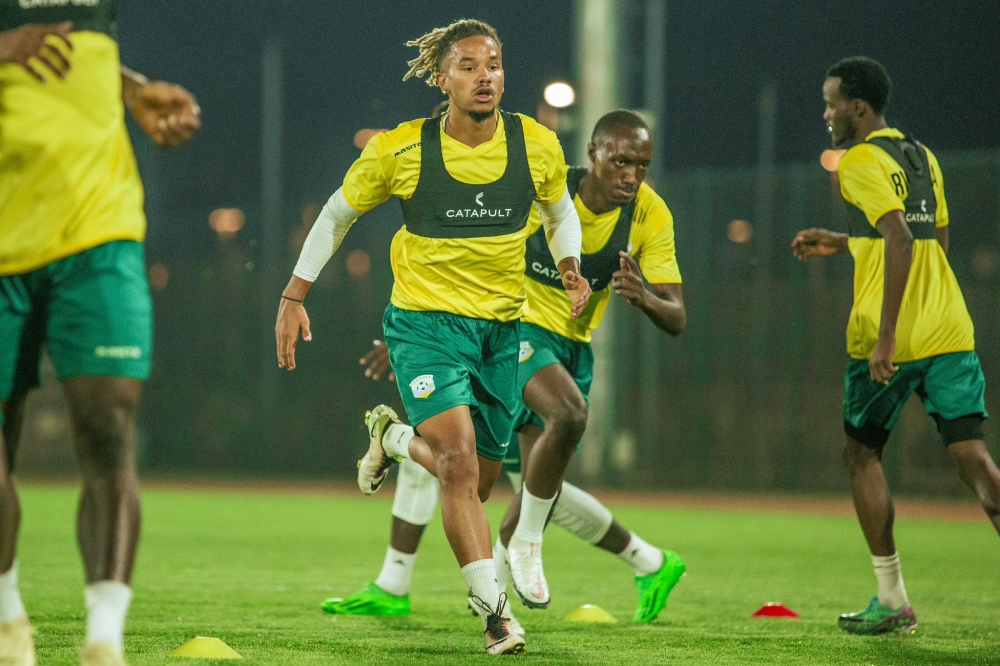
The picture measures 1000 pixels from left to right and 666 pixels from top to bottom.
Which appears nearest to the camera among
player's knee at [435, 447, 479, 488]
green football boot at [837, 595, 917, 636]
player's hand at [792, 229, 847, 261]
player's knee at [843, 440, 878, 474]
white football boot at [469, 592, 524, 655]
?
white football boot at [469, 592, 524, 655]

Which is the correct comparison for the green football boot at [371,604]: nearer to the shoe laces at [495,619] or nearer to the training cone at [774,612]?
the shoe laces at [495,619]

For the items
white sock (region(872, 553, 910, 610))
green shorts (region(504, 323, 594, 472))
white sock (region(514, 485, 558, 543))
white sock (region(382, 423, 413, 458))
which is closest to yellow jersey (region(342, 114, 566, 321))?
white sock (region(382, 423, 413, 458))

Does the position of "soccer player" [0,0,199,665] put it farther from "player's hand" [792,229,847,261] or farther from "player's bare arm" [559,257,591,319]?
"player's hand" [792,229,847,261]

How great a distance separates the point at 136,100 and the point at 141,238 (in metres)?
0.44

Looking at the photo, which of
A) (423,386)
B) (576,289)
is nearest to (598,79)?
(576,289)

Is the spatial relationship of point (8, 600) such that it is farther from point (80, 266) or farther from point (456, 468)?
point (456, 468)

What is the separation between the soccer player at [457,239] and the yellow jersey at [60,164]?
62.4 inches

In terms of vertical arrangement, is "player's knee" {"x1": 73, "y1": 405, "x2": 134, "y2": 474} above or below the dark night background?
below

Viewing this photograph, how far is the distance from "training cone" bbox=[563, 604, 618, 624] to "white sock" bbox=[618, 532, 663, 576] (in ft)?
1.54

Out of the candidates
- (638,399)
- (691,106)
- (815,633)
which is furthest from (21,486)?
(691,106)

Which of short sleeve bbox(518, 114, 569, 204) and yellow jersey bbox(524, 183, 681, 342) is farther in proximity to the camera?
yellow jersey bbox(524, 183, 681, 342)

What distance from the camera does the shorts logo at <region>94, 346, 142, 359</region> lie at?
3.81 m

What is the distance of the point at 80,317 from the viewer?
12.6ft

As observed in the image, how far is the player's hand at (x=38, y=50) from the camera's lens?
3838 millimetres
